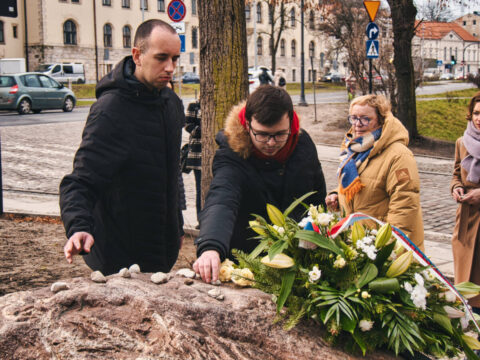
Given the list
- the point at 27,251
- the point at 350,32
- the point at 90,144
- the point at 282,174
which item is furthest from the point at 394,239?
the point at 350,32

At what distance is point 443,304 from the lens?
85.4 inches

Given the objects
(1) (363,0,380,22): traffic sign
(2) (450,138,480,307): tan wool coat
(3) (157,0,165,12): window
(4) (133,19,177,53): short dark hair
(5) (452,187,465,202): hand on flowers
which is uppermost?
(3) (157,0,165,12): window

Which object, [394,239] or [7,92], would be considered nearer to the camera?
[394,239]

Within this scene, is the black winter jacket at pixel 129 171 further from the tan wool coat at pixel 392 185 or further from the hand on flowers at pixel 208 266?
the tan wool coat at pixel 392 185

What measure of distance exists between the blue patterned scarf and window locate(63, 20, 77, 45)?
5835 cm

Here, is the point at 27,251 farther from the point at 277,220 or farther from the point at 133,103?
the point at 277,220

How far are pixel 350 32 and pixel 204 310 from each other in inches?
811

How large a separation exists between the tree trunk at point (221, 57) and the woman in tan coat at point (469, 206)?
6.92 feet

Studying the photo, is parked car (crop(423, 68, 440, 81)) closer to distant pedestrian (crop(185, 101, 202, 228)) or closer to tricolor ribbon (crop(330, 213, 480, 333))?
distant pedestrian (crop(185, 101, 202, 228))

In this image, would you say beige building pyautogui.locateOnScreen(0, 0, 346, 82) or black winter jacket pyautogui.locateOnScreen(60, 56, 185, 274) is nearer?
black winter jacket pyautogui.locateOnScreen(60, 56, 185, 274)

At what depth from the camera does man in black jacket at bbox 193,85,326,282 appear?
284cm

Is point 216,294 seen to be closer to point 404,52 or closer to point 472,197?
point 472,197

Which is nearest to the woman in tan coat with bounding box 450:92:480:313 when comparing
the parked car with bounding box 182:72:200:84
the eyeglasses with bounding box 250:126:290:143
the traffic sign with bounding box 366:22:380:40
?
the eyeglasses with bounding box 250:126:290:143

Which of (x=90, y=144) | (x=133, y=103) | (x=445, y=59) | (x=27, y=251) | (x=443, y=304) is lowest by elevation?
(x=27, y=251)
